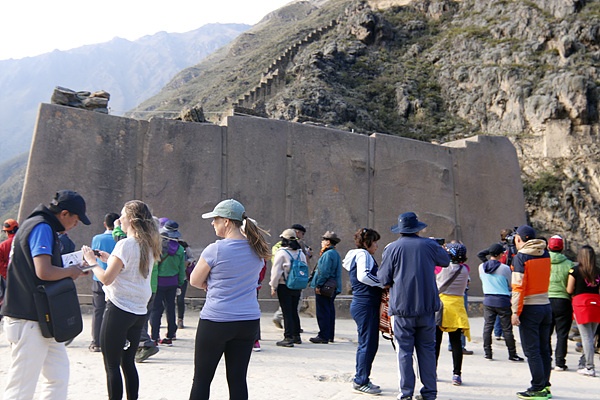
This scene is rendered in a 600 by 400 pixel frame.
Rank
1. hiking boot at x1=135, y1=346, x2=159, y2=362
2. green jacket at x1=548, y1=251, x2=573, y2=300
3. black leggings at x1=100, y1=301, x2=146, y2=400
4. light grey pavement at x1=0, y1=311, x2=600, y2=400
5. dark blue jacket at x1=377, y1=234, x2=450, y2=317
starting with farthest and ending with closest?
green jacket at x1=548, y1=251, x2=573, y2=300, hiking boot at x1=135, y1=346, x2=159, y2=362, light grey pavement at x1=0, y1=311, x2=600, y2=400, dark blue jacket at x1=377, y1=234, x2=450, y2=317, black leggings at x1=100, y1=301, x2=146, y2=400

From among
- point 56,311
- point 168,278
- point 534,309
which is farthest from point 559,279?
point 56,311

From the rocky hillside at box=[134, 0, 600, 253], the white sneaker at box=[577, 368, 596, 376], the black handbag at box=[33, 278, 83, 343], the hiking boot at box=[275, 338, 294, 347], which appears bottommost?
the white sneaker at box=[577, 368, 596, 376]

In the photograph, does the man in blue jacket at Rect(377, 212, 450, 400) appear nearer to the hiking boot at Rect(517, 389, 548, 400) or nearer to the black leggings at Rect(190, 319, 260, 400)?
the hiking boot at Rect(517, 389, 548, 400)

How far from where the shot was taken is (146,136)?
1091 centimetres

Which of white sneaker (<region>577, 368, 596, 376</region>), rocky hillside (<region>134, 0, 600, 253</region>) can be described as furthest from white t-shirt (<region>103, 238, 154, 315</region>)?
rocky hillside (<region>134, 0, 600, 253</region>)

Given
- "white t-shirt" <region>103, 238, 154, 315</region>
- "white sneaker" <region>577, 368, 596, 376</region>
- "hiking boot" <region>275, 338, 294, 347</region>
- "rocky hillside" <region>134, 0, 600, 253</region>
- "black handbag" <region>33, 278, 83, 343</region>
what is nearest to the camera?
"black handbag" <region>33, 278, 83, 343</region>

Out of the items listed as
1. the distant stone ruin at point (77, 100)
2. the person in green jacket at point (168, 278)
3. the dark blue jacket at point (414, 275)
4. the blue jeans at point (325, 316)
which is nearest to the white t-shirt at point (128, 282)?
the dark blue jacket at point (414, 275)

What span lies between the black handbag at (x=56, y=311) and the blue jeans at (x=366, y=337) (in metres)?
3.05

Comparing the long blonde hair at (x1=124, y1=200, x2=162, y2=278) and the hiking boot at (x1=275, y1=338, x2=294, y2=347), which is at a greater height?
the long blonde hair at (x1=124, y1=200, x2=162, y2=278)

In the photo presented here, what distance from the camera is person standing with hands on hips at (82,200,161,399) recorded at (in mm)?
4516

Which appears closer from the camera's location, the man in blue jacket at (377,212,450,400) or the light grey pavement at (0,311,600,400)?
the man in blue jacket at (377,212,450,400)

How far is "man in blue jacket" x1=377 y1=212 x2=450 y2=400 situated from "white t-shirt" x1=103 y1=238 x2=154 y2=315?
2.38 m

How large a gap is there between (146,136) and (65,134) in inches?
56.4

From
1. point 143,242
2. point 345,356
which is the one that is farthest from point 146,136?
point 143,242
